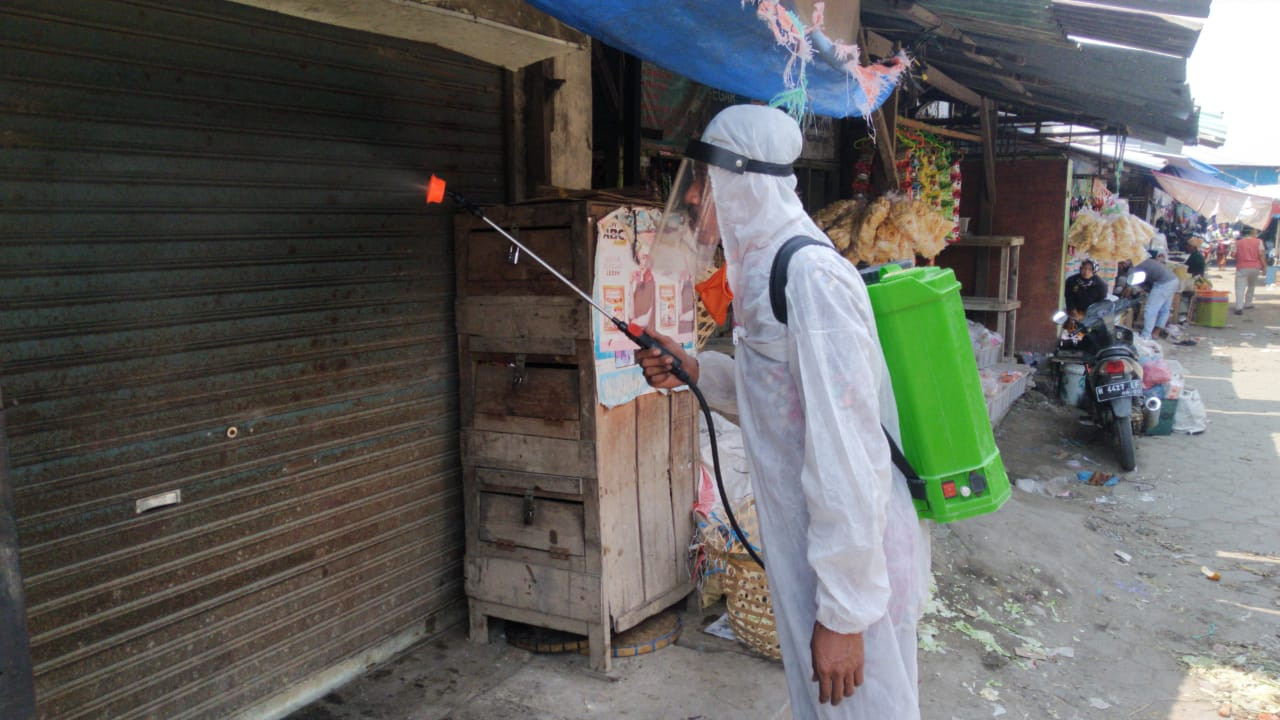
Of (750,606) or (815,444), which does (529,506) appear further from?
(815,444)

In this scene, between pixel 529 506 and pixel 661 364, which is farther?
pixel 529 506

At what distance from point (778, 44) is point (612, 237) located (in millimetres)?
1112

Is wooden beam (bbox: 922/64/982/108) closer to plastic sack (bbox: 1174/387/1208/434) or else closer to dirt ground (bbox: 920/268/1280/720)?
dirt ground (bbox: 920/268/1280/720)

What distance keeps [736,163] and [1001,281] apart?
9374 millimetres

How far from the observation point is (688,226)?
8.56 ft

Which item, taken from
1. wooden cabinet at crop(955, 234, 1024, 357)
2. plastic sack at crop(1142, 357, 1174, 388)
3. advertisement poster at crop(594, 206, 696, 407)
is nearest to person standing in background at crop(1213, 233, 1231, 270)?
wooden cabinet at crop(955, 234, 1024, 357)

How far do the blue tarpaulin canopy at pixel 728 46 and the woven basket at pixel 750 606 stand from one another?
198cm

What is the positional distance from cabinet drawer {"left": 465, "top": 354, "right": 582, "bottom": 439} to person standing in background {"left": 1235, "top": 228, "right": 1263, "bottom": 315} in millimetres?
18460

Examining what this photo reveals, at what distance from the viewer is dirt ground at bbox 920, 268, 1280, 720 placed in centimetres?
382

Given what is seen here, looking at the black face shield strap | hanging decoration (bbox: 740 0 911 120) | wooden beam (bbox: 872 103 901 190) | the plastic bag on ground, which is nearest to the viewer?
the black face shield strap

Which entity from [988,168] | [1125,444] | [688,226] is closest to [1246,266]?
[988,168]

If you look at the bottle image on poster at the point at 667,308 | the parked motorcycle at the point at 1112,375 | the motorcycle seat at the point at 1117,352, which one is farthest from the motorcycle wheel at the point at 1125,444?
the bottle image on poster at the point at 667,308

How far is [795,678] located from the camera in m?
2.29

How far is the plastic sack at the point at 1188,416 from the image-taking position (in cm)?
856
